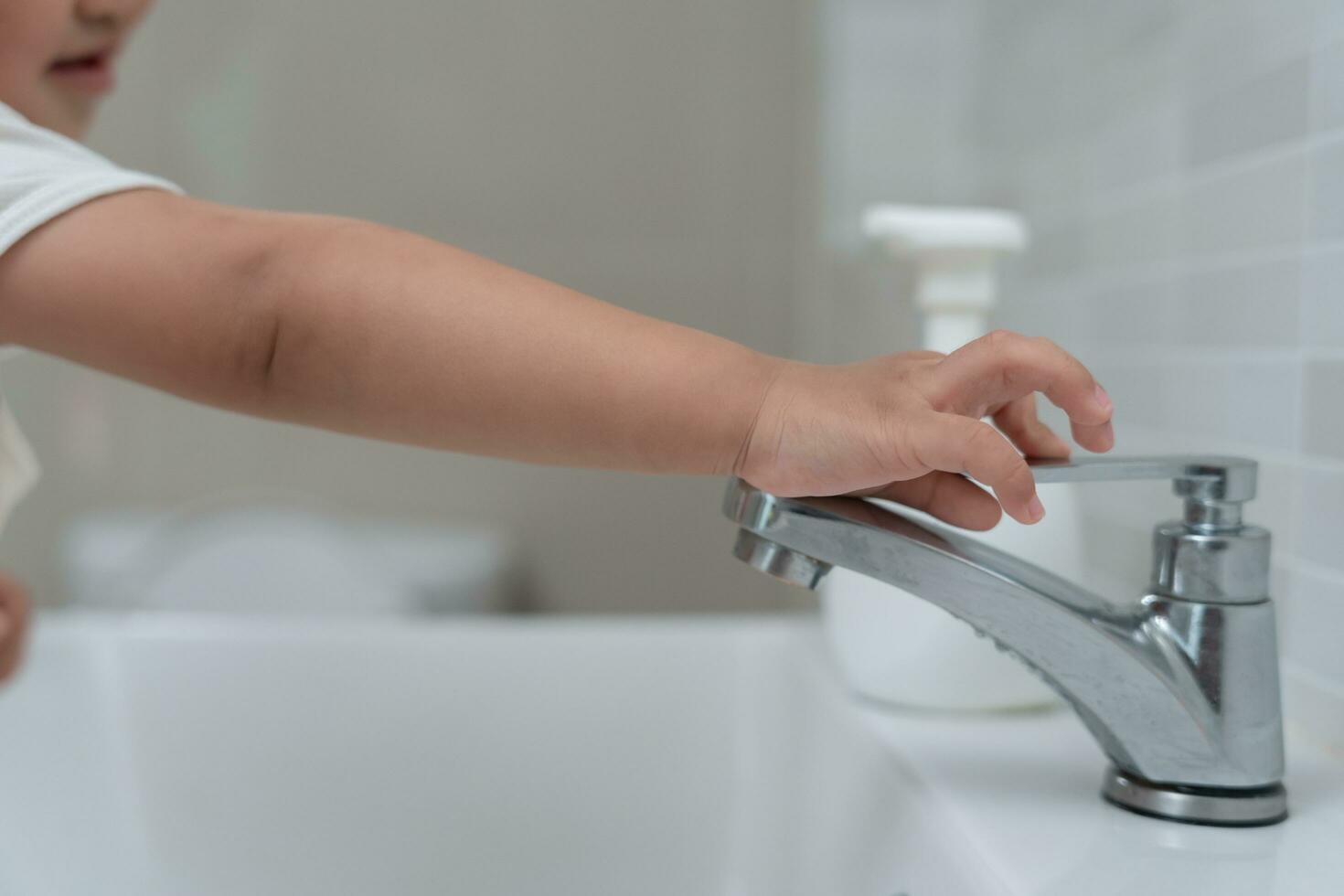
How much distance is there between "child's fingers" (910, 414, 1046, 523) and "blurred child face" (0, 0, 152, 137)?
0.34 metres

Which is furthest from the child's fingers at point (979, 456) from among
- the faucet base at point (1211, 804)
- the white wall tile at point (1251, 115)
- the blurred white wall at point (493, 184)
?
the blurred white wall at point (493, 184)

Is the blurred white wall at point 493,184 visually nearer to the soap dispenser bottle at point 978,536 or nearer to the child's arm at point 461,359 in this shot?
the soap dispenser bottle at point 978,536

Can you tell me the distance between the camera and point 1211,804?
36 centimetres

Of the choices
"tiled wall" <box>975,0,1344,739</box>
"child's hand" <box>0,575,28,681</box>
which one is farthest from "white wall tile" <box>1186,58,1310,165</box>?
"child's hand" <box>0,575,28,681</box>

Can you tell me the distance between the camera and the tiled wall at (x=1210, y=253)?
42 cm

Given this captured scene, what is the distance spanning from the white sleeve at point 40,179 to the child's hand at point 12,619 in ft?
0.72

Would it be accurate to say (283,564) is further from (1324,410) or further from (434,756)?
(1324,410)

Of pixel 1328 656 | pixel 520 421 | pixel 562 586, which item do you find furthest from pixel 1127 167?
pixel 562 586

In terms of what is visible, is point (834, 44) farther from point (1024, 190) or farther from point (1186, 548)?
point (1186, 548)

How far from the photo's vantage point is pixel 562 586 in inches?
57.4

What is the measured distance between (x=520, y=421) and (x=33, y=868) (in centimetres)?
40

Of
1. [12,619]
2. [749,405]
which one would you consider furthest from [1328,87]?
[12,619]

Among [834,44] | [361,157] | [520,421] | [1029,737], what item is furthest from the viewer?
[361,157]

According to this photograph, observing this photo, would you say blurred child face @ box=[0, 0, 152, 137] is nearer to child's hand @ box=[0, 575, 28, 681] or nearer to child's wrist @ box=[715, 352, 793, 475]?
child's hand @ box=[0, 575, 28, 681]
